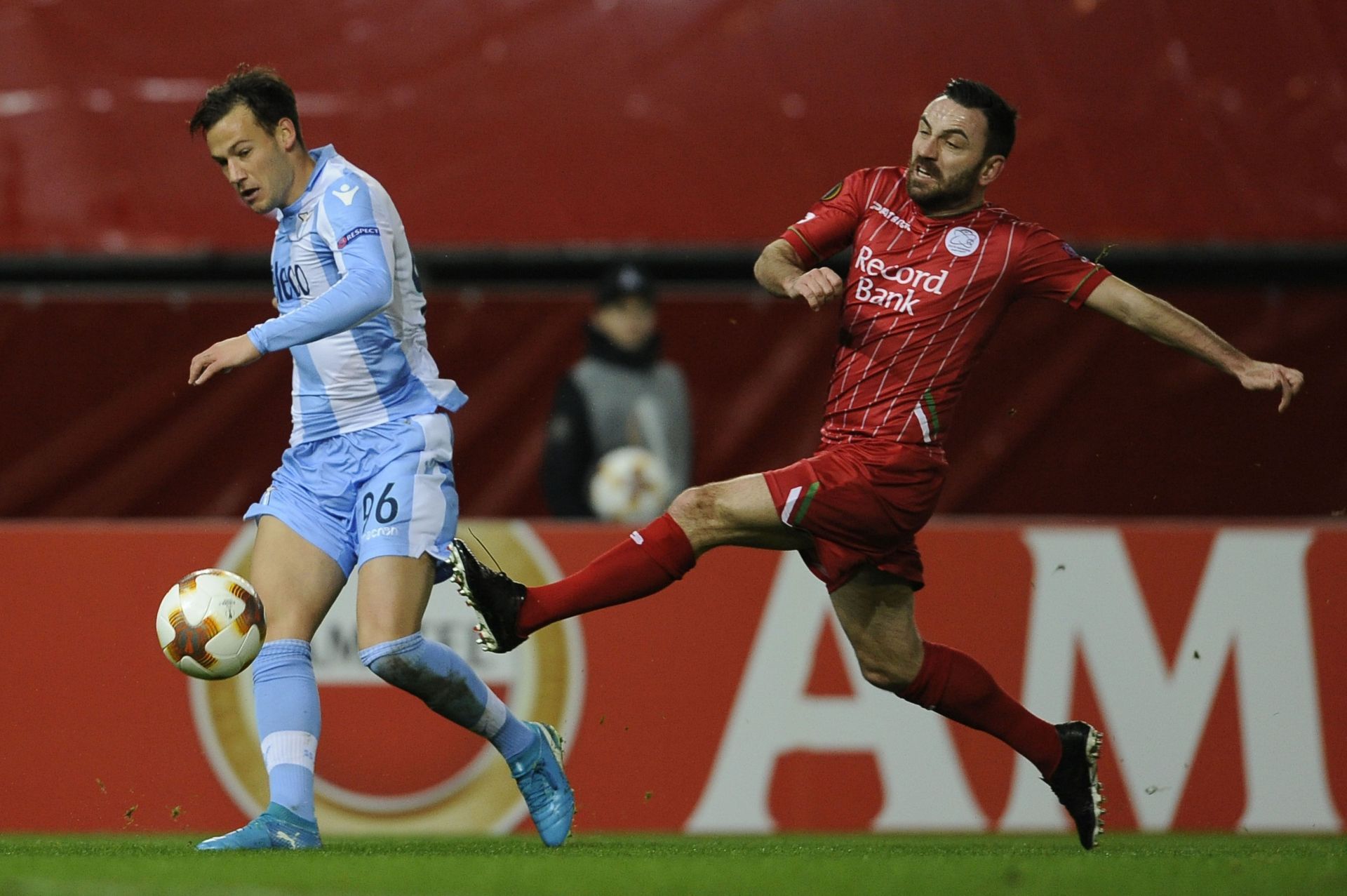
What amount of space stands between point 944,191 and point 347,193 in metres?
1.67

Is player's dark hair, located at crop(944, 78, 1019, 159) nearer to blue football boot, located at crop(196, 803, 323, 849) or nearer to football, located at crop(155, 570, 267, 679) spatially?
football, located at crop(155, 570, 267, 679)

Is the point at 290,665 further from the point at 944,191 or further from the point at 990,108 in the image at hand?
the point at 990,108

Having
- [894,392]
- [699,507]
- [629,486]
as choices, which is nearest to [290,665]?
Answer: [699,507]

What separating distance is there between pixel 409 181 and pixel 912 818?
4196 millimetres

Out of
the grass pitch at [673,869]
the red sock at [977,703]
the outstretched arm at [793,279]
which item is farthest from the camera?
the red sock at [977,703]

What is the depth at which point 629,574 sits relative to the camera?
16.7ft

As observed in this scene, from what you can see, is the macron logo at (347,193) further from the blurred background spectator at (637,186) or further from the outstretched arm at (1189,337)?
the blurred background spectator at (637,186)

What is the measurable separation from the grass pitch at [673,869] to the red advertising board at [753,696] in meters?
1.06

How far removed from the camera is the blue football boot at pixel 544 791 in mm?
5449

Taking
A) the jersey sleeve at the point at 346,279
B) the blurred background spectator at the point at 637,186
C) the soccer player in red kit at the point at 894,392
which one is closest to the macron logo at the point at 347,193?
the jersey sleeve at the point at 346,279

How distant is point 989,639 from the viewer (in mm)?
7031

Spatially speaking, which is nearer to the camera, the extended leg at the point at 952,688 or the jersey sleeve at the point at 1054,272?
the jersey sleeve at the point at 1054,272

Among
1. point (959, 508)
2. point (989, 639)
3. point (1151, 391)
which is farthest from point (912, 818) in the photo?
point (1151, 391)

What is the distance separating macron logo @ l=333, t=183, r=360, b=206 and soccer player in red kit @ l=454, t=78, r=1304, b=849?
3.50 feet
